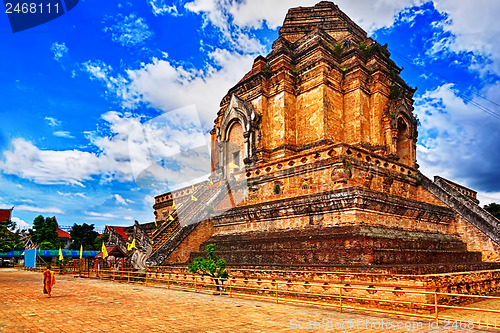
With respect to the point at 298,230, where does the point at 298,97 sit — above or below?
above

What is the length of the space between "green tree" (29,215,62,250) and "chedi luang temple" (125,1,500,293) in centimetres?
2167

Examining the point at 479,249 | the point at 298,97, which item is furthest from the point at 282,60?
the point at 479,249

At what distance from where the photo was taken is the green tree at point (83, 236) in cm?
5350

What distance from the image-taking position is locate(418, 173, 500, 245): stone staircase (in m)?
15.5

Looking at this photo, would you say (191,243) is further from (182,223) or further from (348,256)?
(348,256)

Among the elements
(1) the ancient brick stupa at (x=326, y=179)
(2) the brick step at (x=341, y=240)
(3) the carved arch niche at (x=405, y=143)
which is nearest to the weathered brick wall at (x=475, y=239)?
(1) the ancient brick stupa at (x=326, y=179)

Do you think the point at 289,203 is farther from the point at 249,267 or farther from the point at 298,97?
the point at 298,97

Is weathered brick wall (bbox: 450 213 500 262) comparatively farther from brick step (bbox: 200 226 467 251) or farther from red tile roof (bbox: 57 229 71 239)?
red tile roof (bbox: 57 229 71 239)

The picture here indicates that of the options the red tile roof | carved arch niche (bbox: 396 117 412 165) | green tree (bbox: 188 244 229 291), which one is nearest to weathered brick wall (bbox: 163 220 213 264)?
green tree (bbox: 188 244 229 291)

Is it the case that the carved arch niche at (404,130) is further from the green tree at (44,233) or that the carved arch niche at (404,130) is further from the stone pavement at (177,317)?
the green tree at (44,233)

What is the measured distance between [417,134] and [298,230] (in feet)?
43.7

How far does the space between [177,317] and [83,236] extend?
5158cm

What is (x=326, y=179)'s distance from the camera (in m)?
15.0

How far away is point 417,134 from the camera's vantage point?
23.0m
